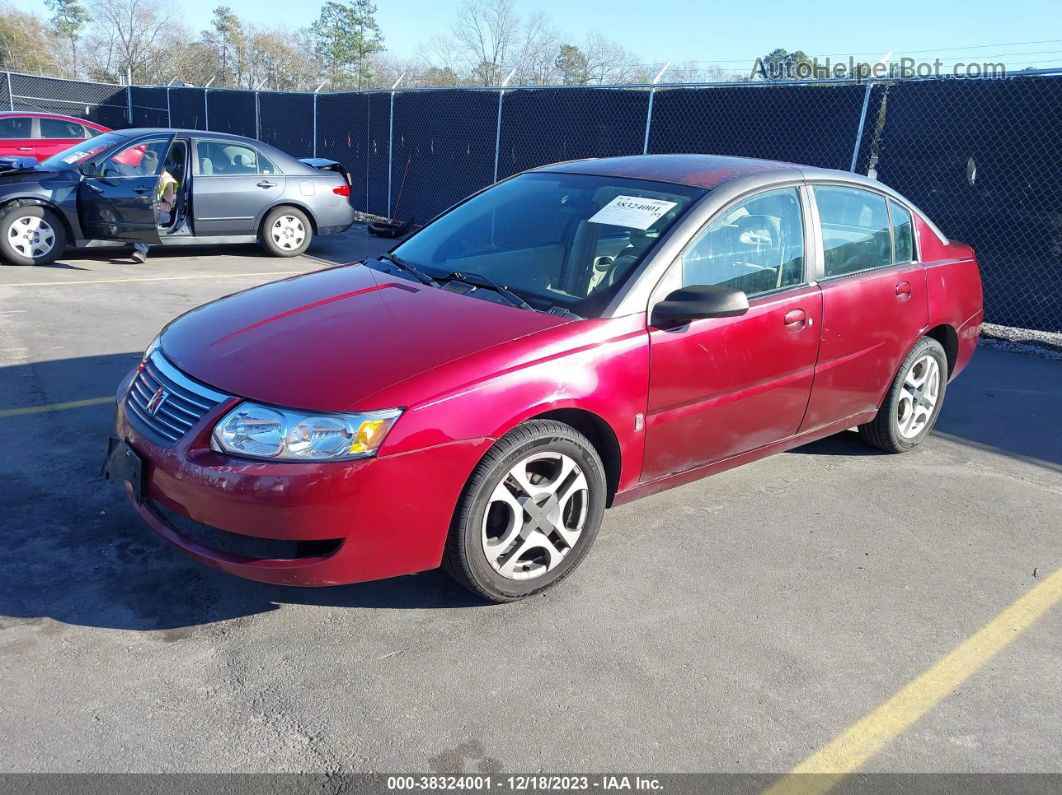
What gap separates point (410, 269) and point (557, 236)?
718 millimetres

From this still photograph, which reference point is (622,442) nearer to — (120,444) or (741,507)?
(741,507)

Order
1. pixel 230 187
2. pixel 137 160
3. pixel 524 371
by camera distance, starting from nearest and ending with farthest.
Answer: pixel 524 371, pixel 137 160, pixel 230 187

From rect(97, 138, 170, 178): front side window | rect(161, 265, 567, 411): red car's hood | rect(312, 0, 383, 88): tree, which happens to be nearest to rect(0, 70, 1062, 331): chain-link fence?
rect(97, 138, 170, 178): front side window

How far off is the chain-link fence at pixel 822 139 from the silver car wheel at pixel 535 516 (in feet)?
23.0

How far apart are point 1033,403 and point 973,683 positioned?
13.7 ft

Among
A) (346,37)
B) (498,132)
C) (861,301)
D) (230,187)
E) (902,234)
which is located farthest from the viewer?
(346,37)

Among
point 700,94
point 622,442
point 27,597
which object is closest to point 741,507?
point 622,442

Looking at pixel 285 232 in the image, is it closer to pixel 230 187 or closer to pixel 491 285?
pixel 230 187

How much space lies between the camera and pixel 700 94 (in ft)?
35.1

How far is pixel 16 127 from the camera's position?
15797 mm

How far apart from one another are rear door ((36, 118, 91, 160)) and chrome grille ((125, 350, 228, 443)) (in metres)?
14.5

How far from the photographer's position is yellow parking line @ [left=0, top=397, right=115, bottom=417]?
5234mm

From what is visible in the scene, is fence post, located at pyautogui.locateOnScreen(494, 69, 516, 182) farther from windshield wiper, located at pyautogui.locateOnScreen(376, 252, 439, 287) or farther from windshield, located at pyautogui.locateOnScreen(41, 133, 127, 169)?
windshield wiper, located at pyautogui.locateOnScreen(376, 252, 439, 287)

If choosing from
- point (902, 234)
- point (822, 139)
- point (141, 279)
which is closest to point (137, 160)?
point (141, 279)
